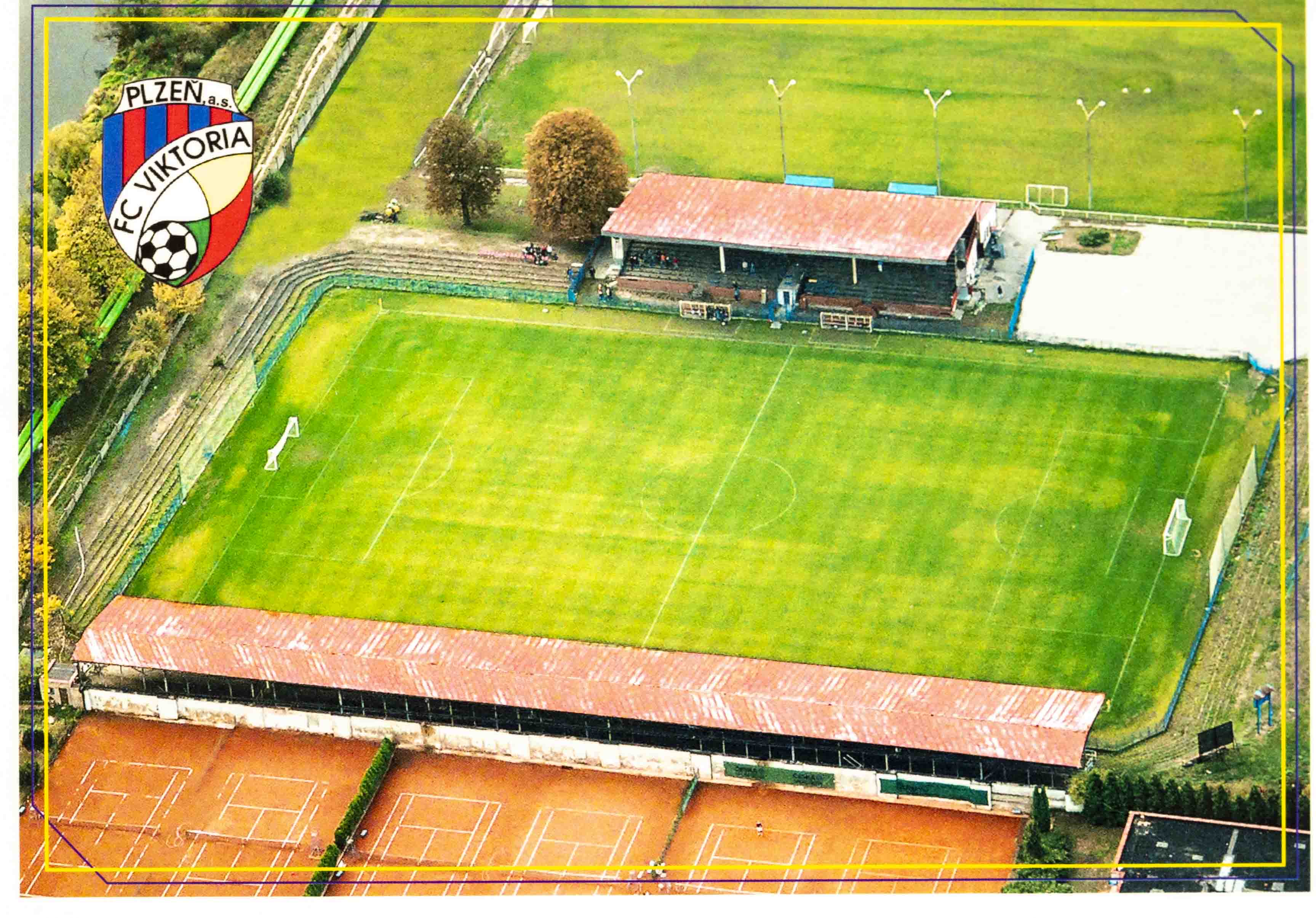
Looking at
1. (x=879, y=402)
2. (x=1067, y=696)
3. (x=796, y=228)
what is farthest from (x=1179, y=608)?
(x=796, y=228)

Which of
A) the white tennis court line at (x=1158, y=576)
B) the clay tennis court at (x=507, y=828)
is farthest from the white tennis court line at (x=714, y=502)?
the white tennis court line at (x=1158, y=576)

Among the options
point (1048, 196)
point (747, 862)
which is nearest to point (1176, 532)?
point (747, 862)

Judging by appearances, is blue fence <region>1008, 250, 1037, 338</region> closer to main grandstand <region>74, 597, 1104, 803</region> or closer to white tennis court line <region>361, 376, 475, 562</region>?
white tennis court line <region>361, 376, 475, 562</region>

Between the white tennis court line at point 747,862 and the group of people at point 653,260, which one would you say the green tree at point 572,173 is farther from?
the white tennis court line at point 747,862

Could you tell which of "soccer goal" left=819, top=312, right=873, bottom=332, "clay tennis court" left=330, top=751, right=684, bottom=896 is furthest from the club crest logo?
"soccer goal" left=819, top=312, right=873, bottom=332

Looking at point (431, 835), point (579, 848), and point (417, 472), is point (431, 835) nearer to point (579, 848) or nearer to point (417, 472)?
point (579, 848)
